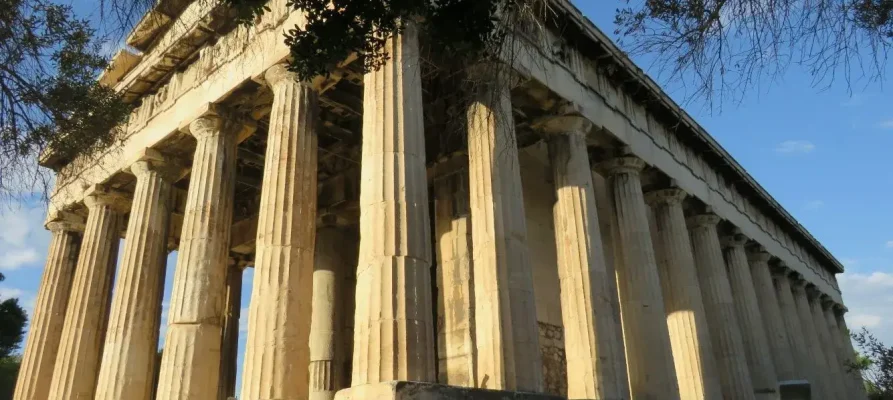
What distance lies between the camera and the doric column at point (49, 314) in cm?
1858

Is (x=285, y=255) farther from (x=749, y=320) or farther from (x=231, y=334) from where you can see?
(x=749, y=320)

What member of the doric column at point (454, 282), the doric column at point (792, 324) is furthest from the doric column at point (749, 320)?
the doric column at point (454, 282)

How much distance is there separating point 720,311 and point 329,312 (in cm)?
1096

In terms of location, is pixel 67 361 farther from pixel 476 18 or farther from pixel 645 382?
pixel 476 18

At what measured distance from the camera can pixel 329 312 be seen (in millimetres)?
18984

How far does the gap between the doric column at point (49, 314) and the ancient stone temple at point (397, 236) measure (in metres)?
0.06

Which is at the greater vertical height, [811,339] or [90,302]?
[811,339]

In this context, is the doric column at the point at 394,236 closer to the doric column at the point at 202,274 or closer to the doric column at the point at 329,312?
the doric column at the point at 202,274

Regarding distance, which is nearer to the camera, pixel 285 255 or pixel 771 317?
pixel 285 255

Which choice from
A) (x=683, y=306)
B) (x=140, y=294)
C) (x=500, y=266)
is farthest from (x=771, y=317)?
(x=140, y=294)

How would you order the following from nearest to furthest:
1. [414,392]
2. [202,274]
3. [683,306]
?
[414,392]
[202,274]
[683,306]

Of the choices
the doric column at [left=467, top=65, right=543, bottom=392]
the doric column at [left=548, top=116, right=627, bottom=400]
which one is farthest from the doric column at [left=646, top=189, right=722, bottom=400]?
the doric column at [left=467, top=65, right=543, bottom=392]

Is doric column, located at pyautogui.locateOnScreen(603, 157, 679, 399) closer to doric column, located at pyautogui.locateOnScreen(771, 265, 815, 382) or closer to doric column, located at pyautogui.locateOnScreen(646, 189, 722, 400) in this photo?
doric column, located at pyautogui.locateOnScreen(646, 189, 722, 400)

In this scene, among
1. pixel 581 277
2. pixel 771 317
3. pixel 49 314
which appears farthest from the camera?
pixel 771 317
